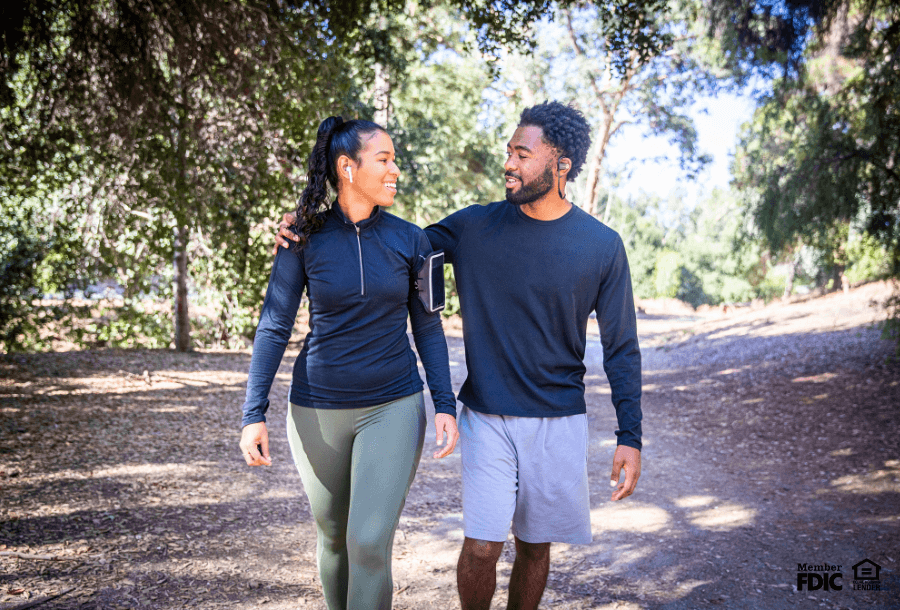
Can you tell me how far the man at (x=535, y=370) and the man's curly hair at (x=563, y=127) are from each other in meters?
0.09

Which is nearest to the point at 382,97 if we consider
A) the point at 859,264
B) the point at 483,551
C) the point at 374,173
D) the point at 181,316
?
the point at 181,316

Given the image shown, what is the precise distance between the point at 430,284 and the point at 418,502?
3.42m

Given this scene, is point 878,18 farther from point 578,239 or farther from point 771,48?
point 578,239

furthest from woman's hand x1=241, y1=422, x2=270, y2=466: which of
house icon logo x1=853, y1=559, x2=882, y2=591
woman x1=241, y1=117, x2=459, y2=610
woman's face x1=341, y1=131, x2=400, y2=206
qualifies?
house icon logo x1=853, y1=559, x2=882, y2=591

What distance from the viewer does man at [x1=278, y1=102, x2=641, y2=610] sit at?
293 centimetres

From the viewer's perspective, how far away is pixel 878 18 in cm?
1052

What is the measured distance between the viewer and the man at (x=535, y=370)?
2.93m

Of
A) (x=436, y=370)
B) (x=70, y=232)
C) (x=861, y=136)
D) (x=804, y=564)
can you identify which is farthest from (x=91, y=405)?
(x=861, y=136)

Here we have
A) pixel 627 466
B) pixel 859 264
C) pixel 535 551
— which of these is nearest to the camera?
pixel 627 466

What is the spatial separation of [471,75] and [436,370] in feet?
58.6

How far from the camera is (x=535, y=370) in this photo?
116 inches

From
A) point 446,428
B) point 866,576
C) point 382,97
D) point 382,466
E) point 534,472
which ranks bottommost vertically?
point 866,576

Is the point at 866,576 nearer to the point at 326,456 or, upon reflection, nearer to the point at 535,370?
the point at 535,370

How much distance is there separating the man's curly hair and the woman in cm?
70
